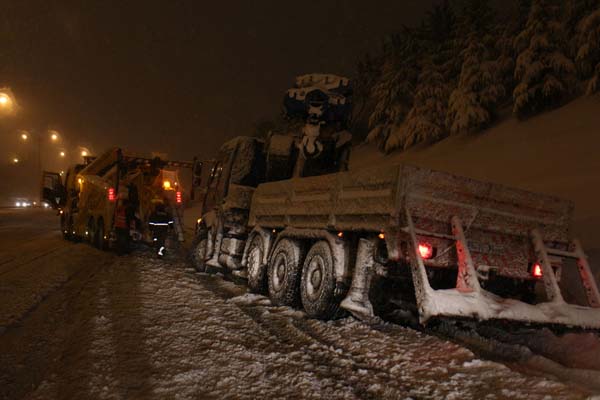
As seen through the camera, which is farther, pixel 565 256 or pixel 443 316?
pixel 565 256

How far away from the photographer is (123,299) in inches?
258

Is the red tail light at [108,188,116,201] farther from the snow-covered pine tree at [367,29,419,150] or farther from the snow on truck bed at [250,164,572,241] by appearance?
the snow-covered pine tree at [367,29,419,150]

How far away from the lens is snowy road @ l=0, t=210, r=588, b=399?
3527mm

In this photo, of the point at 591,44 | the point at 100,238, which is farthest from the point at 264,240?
the point at 591,44

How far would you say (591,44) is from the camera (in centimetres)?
1942

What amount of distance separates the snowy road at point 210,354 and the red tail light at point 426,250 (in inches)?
39.3

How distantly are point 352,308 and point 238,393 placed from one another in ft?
7.24

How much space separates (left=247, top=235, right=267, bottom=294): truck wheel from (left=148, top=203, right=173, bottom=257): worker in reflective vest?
4.78 meters

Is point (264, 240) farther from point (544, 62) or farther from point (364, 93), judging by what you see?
point (364, 93)

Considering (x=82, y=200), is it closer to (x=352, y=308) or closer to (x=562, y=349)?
(x=352, y=308)

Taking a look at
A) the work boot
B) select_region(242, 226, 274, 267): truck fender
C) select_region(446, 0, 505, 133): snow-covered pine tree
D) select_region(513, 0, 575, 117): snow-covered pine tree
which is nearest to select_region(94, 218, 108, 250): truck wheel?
select_region(242, 226, 274, 267): truck fender

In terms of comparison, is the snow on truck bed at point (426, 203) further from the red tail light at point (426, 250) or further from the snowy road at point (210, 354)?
the snowy road at point (210, 354)

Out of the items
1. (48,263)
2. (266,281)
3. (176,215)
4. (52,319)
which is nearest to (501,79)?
(176,215)

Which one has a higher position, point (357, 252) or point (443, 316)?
point (357, 252)
